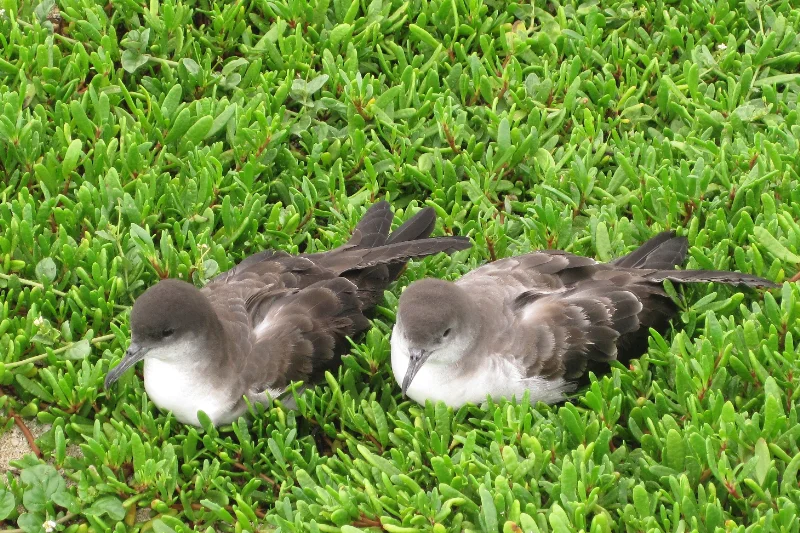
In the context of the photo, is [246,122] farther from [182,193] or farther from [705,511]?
[705,511]

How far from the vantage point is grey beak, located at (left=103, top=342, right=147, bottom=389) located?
462cm

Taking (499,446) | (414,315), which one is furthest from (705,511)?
(414,315)

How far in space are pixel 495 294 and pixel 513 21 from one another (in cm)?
263

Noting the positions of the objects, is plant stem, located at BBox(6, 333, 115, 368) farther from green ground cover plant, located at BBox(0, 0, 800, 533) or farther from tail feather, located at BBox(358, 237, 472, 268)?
tail feather, located at BBox(358, 237, 472, 268)

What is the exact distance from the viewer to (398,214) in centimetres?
589

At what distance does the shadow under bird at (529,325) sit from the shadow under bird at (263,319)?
345 millimetres

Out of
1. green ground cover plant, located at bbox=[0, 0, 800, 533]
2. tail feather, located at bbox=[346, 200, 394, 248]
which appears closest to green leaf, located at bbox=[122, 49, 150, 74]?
green ground cover plant, located at bbox=[0, 0, 800, 533]

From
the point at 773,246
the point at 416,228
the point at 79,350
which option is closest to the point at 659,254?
the point at 773,246

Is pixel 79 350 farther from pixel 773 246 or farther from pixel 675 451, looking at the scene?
pixel 773 246

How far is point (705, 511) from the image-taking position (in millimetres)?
4059

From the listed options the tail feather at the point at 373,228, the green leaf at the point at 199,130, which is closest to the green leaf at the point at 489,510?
the tail feather at the point at 373,228

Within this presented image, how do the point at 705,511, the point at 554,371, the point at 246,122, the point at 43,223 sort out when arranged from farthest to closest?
1. the point at 246,122
2. the point at 43,223
3. the point at 554,371
4. the point at 705,511

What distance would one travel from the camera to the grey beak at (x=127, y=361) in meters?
4.62

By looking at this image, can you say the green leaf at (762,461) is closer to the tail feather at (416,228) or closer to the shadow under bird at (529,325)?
the shadow under bird at (529,325)
